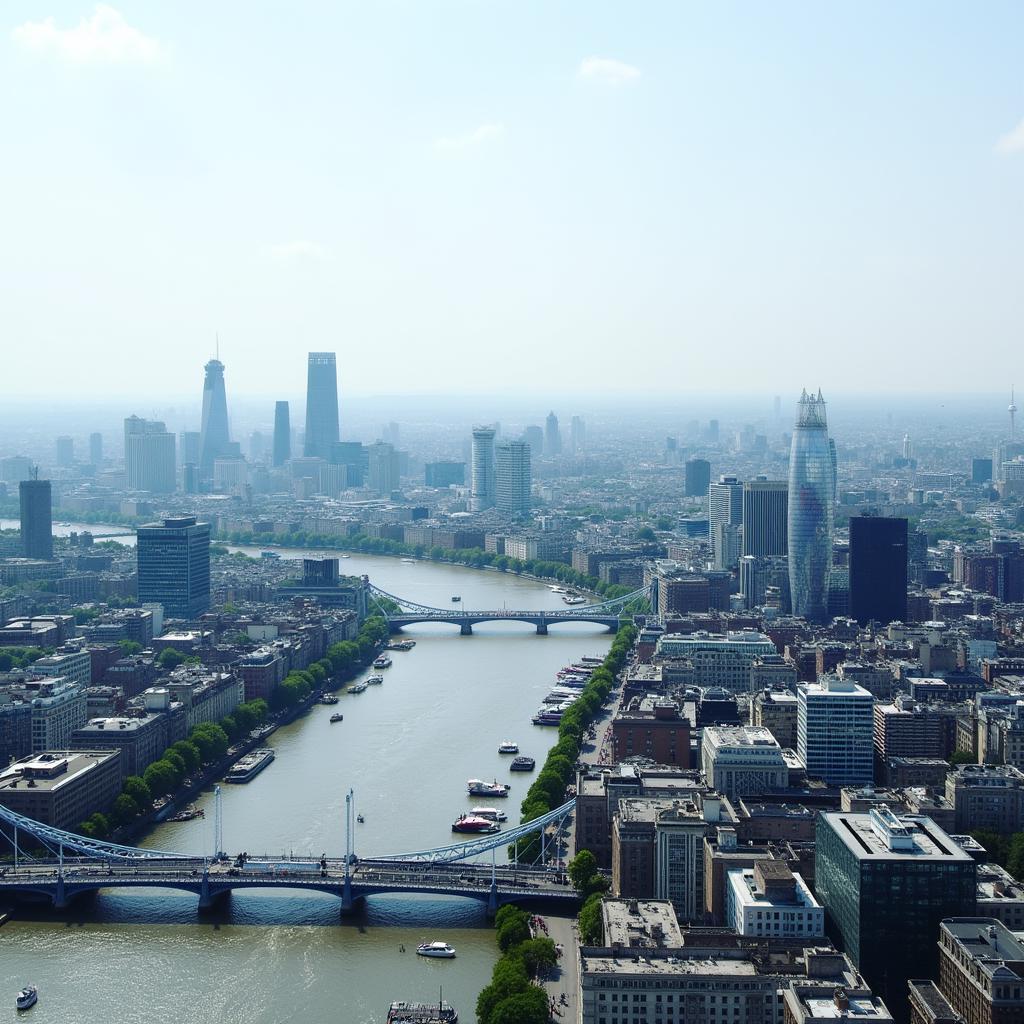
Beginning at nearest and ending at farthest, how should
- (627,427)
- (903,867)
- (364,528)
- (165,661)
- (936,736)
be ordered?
(903,867)
(936,736)
(165,661)
(364,528)
(627,427)

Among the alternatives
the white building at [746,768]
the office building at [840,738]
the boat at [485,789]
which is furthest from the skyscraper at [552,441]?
the white building at [746,768]

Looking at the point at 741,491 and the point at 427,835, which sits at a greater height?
the point at 741,491

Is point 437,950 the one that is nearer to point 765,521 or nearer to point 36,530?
point 765,521

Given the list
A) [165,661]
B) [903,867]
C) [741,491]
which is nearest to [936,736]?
[903,867]

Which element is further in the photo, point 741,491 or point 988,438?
point 988,438

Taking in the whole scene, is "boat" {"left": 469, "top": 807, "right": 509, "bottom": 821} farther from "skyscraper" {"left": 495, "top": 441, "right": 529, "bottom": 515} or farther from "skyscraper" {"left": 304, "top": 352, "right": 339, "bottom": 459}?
"skyscraper" {"left": 304, "top": 352, "right": 339, "bottom": 459}

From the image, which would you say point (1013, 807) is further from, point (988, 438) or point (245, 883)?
point (988, 438)

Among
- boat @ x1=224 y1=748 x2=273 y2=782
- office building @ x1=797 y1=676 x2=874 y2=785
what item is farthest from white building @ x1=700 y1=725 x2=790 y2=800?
boat @ x1=224 y1=748 x2=273 y2=782
